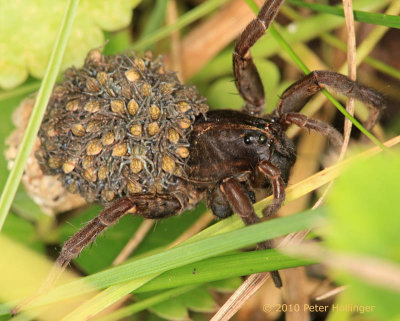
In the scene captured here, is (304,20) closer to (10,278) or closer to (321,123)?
(321,123)

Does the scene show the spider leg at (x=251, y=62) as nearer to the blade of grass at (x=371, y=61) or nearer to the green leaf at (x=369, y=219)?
the blade of grass at (x=371, y=61)

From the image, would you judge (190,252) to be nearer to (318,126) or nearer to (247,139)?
(247,139)

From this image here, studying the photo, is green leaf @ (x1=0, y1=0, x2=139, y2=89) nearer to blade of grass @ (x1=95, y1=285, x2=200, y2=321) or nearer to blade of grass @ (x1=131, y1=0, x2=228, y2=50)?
blade of grass @ (x1=131, y1=0, x2=228, y2=50)

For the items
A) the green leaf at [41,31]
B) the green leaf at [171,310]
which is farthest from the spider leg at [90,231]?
the green leaf at [41,31]

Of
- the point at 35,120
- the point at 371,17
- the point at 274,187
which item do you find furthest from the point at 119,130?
the point at 371,17

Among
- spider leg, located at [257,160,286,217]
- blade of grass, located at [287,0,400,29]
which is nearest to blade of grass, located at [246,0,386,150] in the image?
blade of grass, located at [287,0,400,29]

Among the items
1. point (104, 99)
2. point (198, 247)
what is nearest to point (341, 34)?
point (104, 99)
